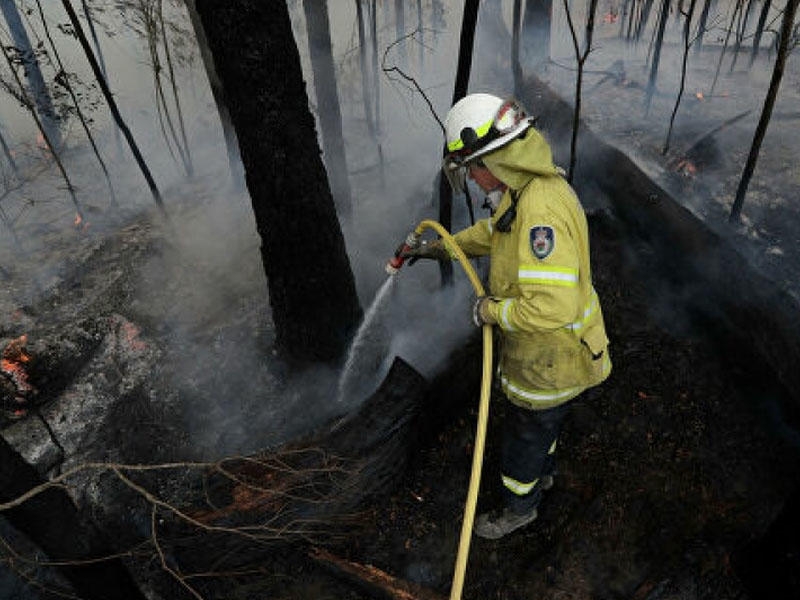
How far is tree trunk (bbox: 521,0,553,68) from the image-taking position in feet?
43.8

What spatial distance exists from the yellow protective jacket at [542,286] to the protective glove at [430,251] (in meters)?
0.41

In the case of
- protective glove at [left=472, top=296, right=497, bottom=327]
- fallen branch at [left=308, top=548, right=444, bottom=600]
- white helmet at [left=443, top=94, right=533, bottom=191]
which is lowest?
fallen branch at [left=308, top=548, right=444, bottom=600]

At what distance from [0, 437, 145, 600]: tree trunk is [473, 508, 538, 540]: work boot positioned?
7.12 feet

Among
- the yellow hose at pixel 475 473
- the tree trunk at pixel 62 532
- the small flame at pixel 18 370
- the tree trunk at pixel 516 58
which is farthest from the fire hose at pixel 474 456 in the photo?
the tree trunk at pixel 516 58

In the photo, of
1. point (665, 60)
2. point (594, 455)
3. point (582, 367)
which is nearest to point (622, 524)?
point (594, 455)

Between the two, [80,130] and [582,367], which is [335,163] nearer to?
[582,367]

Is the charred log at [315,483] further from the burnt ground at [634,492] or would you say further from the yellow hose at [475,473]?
the yellow hose at [475,473]

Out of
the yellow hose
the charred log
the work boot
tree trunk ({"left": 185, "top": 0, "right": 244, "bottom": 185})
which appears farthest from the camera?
tree trunk ({"left": 185, "top": 0, "right": 244, "bottom": 185})

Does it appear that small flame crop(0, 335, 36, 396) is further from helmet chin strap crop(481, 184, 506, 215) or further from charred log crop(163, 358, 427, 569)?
helmet chin strap crop(481, 184, 506, 215)

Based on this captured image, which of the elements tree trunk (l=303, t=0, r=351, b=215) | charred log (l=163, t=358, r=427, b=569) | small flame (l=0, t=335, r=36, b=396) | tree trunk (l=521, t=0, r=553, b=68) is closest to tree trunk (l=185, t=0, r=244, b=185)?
tree trunk (l=303, t=0, r=351, b=215)

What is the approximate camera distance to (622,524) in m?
3.14

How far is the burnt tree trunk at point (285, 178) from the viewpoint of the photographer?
3180mm

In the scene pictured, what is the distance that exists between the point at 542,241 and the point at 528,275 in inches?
6.6

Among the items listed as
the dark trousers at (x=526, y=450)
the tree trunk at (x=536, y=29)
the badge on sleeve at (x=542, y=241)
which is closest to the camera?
the badge on sleeve at (x=542, y=241)
